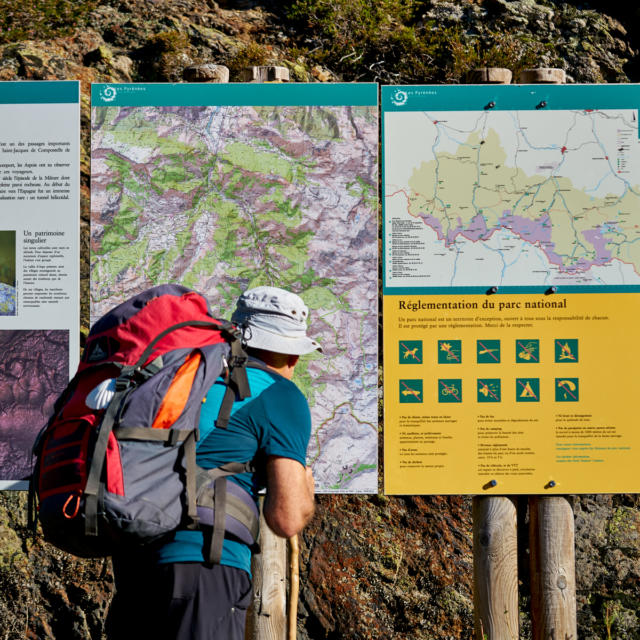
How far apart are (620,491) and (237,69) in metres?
4.55

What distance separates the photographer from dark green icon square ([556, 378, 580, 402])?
3.55m

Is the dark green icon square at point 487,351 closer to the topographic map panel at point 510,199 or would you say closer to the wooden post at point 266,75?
the topographic map panel at point 510,199

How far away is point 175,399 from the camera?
2234 mm

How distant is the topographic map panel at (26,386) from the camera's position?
360 centimetres

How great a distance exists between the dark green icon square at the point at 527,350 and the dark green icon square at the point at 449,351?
0.30 metres

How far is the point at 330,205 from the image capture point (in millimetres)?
3633

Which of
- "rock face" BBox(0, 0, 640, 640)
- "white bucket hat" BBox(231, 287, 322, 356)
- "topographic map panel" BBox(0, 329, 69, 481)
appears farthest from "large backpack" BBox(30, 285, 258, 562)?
"rock face" BBox(0, 0, 640, 640)

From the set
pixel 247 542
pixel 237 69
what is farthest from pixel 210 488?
pixel 237 69

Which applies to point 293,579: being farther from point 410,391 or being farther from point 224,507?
point 224,507

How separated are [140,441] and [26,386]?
5.66 feet

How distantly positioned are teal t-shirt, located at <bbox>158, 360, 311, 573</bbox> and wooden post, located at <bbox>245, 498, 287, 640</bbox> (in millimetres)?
1081

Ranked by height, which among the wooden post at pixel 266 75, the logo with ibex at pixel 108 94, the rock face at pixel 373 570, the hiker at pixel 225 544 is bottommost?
the rock face at pixel 373 570

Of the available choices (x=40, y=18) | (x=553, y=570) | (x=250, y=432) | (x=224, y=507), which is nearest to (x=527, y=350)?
(x=553, y=570)

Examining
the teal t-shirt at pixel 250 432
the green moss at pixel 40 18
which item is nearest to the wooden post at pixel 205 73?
the teal t-shirt at pixel 250 432
